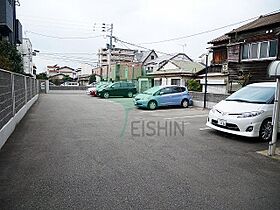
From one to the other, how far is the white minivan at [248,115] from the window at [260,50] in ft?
29.6

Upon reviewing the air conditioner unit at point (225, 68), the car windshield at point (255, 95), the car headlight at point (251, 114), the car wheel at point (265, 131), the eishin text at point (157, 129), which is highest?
the air conditioner unit at point (225, 68)

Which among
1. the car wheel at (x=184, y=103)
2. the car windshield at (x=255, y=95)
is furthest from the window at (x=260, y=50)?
the car windshield at (x=255, y=95)

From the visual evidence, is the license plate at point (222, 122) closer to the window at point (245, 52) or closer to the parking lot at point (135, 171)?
the parking lot at point (135, 171)

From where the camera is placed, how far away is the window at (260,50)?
15.0 m

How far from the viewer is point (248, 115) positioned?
6.49 m

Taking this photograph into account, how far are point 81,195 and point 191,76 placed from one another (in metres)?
22.8

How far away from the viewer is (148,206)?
9.97 feet

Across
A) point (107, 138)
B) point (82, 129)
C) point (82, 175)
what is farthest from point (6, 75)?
point (82, 175)

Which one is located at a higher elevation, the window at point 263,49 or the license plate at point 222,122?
the window at point 263,49

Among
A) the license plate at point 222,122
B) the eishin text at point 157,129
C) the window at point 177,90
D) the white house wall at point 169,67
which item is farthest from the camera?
the white house wall at point 169,67

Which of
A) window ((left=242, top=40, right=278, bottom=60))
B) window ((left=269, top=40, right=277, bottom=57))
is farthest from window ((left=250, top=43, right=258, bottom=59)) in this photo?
window ((left=269, top=40, right=277, bottom=57))

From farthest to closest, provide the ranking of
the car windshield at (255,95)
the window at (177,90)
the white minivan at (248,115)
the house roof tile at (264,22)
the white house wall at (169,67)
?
1. the white house wall at (169,67)
2. the house roof tile at (264,22)
3. the window at (177,90)
4. the car windshield at (255,95)
5. the white minivan at (248,115)

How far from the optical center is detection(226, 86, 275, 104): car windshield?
6.95 m

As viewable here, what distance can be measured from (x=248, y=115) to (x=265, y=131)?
686 millimetres
